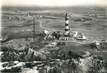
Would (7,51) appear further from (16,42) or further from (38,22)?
(38,22)

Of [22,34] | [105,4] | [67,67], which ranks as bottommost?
[67,67]

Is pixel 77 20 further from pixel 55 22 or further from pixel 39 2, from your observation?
pixel 39 2

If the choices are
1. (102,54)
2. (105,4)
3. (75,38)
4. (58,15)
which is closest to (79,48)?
(75,38)

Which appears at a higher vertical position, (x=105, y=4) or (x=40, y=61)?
(x=105, y=4)

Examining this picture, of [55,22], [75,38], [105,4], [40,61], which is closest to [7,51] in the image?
[40,61]

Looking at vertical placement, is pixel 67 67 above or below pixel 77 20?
below

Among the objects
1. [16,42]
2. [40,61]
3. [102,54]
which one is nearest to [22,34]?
[16,42]

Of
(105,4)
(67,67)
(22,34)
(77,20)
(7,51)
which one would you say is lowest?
(67,67)
